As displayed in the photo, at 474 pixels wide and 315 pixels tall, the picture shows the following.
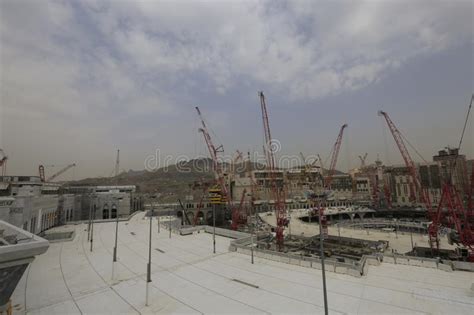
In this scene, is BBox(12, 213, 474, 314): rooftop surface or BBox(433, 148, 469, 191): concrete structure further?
BBox(433, 148, 469, 191): concrete structure

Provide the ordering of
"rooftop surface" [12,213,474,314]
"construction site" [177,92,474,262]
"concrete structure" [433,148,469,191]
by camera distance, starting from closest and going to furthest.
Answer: "rooftop surface" [12,213,474,314], "construction site" [177,92,474,262], "concrete structure" [433,148,469,191]

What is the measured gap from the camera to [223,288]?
2030 cm

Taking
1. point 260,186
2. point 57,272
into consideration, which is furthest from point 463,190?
point 57,272

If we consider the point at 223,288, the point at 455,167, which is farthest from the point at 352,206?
the point at 223,288

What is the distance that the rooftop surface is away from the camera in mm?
16922

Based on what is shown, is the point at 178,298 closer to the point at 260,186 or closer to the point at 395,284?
the point at 395,284

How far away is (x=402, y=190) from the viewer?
143 metres

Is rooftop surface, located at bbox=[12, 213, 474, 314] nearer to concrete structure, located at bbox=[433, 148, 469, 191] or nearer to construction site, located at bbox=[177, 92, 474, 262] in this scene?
construction site, located at bbox=[177, 92, 474, 262]

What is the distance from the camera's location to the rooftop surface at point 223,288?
55.5 ft

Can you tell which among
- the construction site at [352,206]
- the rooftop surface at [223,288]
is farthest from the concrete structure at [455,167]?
the rooftop surface at [223,288]

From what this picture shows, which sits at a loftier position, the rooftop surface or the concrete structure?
the concrete structure

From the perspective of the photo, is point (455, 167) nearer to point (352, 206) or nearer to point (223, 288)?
point (352, 206)

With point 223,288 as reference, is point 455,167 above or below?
above

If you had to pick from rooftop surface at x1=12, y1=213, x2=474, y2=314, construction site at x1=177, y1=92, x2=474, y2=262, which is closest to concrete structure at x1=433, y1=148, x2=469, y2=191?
construction site at x1=177, y1=92, x2=474, y2=262
